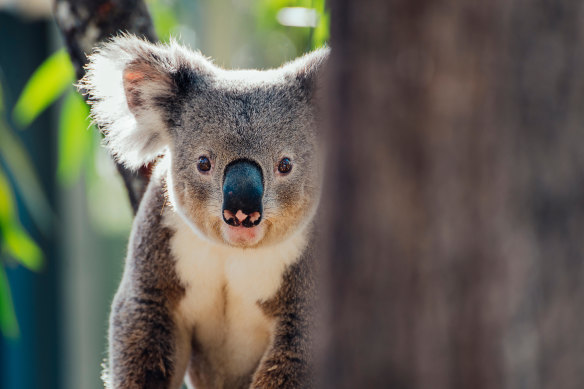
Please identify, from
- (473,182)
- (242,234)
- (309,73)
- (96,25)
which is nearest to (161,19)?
(96,25)

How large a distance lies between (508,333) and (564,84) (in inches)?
10.6

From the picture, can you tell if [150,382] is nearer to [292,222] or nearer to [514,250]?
[292,222]

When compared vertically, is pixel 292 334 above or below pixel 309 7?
below

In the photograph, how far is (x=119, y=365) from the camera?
219 cm

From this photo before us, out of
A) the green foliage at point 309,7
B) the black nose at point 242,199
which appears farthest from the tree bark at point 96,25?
the black nose at point 242,199

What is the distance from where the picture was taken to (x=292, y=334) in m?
2.10

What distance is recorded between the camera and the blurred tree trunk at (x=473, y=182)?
0.76m

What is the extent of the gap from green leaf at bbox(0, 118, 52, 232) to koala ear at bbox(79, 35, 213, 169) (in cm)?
321

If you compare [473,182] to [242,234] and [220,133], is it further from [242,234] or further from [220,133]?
[220,133]

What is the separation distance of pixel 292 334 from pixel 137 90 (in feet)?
2.89

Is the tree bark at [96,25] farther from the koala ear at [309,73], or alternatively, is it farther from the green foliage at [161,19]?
the green foliage at [161,19]

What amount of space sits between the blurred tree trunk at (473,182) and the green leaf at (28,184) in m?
4.85

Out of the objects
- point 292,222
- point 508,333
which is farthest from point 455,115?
point 292,222

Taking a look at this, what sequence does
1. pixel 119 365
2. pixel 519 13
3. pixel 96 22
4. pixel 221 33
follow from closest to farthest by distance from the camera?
pixel 519 13
pixel 119 365
pixel 96 22
pixel 221 33
